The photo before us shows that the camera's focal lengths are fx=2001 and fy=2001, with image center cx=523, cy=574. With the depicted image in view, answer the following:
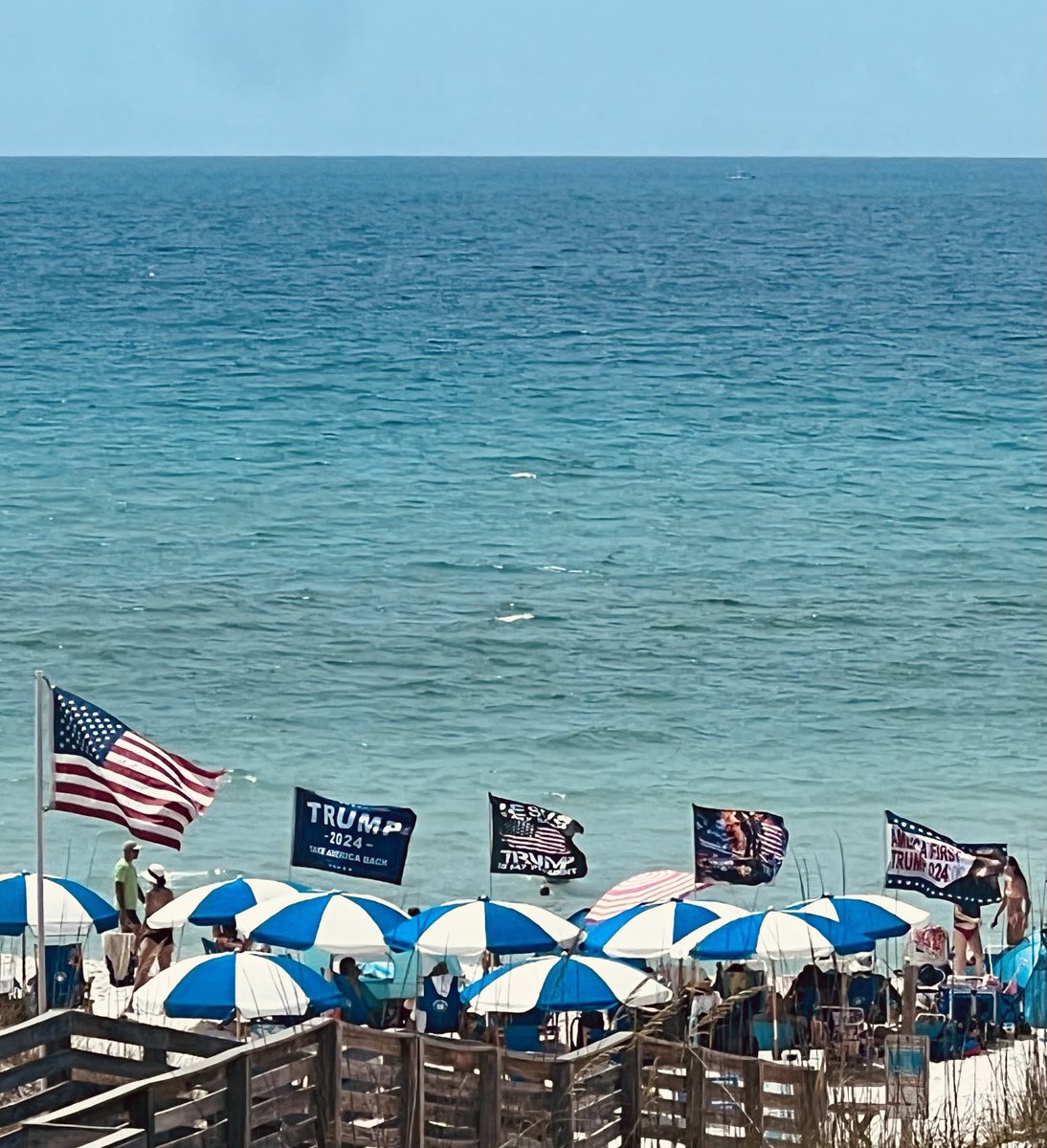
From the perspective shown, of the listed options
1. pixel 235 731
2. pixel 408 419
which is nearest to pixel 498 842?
pixel 235 731

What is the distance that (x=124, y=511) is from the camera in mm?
45844

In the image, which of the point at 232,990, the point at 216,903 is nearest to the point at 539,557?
the point at 216,903

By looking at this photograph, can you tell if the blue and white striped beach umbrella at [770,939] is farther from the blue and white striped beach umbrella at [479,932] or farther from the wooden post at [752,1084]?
the wooden post at [752,1084]

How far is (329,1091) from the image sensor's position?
338 inches

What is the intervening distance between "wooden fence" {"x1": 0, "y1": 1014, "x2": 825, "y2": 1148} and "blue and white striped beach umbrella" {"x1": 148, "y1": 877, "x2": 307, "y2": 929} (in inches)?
242

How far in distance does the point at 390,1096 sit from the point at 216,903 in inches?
285

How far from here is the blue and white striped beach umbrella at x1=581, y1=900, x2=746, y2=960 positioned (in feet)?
49.4

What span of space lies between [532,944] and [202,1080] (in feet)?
24.3

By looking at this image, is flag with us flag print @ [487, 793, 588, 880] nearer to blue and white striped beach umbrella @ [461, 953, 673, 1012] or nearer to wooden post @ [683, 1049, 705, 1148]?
blue and white striped beach umbrella @ [461, 953, 673, 1012]

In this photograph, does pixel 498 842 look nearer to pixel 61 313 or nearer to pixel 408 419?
pixel 408 419

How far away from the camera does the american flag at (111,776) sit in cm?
1317

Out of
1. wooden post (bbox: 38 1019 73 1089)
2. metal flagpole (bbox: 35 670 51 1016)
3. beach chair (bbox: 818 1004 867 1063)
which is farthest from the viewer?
beach chair (bbox: 818 1004 867 1063)

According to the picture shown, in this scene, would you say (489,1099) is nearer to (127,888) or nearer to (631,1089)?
(631,1089)

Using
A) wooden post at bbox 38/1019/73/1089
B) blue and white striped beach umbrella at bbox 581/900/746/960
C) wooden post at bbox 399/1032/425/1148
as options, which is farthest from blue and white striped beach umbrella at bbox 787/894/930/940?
wooden post at bbox 38/1019/73/1089
